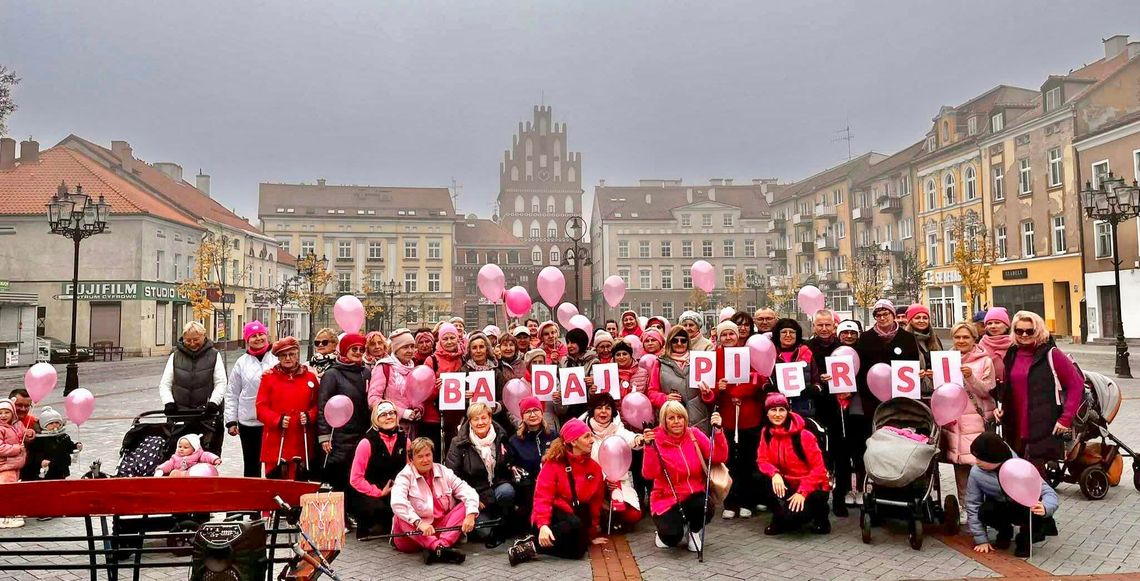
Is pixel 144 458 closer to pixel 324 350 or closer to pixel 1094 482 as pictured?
pixel 324 350

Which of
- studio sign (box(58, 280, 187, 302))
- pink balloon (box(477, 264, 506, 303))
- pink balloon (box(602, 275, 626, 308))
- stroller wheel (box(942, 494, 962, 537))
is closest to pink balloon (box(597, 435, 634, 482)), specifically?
stroller wheel (box(942, 494, 962, 537))

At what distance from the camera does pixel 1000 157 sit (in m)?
37.7

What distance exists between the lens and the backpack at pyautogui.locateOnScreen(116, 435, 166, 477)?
19.6 feet

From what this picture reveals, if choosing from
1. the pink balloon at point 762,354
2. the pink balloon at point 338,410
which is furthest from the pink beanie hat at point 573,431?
the pink balloon at point 338,410

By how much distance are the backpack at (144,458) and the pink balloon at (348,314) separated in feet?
7.71

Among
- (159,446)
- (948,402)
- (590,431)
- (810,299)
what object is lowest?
(159,446)

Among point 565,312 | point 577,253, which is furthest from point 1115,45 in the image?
point 565,312

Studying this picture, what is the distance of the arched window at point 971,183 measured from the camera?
39.6m

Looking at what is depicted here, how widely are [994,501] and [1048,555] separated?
495mm

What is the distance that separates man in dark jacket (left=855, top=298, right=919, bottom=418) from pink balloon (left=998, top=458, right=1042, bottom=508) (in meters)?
1.33

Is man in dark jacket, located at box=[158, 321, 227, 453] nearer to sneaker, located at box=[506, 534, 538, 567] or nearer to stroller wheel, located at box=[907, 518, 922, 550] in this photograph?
sneaker, located at box=[506, 534, 538, 567]

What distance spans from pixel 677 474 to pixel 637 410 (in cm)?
72

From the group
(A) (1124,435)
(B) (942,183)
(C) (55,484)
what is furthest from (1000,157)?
(C) (55,484)

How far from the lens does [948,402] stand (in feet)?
18.5
